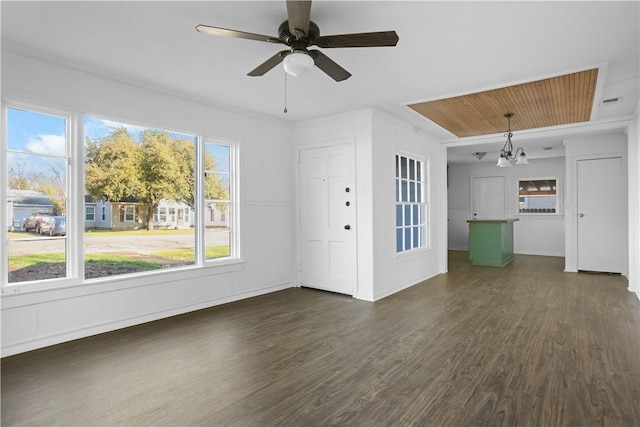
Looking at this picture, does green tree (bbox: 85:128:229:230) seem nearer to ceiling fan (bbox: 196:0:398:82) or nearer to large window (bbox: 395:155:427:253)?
ceiling fan (bbox: 196:0:398:82)

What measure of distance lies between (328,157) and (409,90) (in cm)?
161

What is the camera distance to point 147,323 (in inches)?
151

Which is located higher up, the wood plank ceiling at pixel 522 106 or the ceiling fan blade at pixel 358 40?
the wood plank ceiling at pixel 522 106

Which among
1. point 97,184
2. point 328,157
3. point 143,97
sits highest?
point 143,97

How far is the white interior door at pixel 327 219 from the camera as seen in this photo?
5070 millimetres

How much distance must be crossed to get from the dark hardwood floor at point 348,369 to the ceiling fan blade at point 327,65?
7.53ft

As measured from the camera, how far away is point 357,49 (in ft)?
9.97

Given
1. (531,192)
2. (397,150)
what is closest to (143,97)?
(397,150)

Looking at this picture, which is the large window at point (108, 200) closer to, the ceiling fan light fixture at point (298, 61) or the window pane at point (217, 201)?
the window pane at point (217, 201)

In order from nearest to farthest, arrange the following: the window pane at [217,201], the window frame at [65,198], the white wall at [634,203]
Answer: the window frame at [65,198], the window pane at [217,201], the white wall at [634,203]

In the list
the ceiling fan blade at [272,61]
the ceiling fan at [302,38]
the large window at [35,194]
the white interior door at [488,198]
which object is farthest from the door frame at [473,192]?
the large window at [35,194]

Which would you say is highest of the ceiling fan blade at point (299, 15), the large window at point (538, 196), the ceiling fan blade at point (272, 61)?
the ceiling fan blade at point (299, 15)

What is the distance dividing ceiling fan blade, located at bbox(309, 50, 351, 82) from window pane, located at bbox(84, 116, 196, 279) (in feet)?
7.65

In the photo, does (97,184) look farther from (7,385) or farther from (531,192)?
(531,192)
